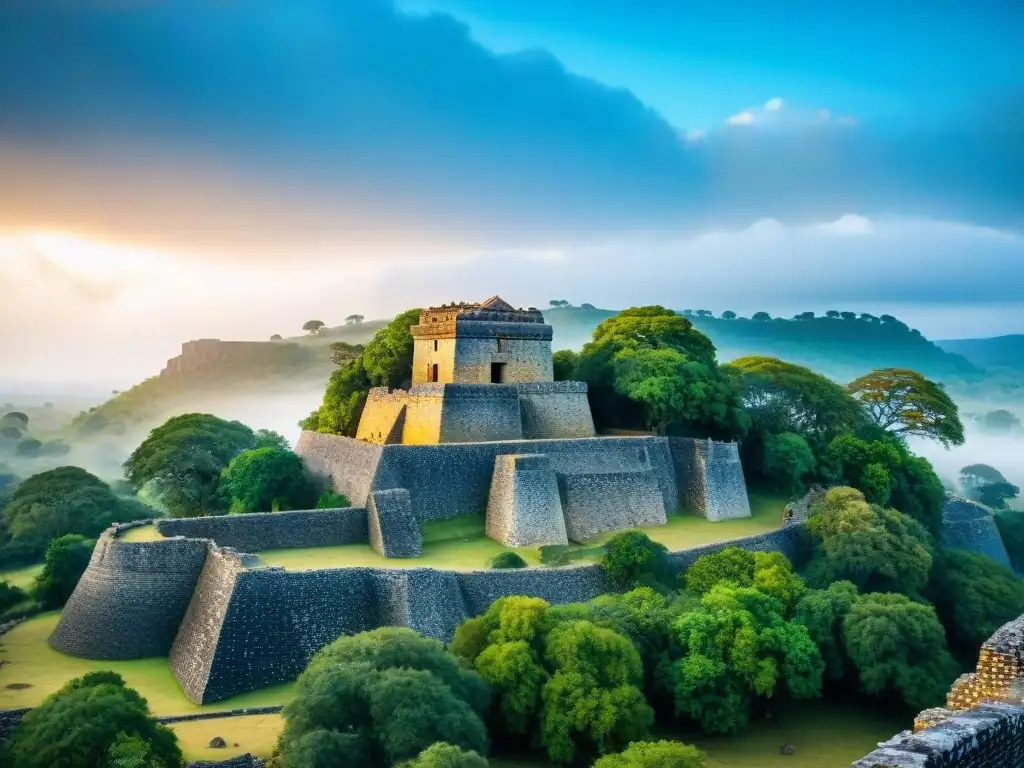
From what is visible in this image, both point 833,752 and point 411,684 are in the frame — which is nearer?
point 411,684

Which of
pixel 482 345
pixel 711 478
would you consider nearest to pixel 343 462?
pixel 482 345

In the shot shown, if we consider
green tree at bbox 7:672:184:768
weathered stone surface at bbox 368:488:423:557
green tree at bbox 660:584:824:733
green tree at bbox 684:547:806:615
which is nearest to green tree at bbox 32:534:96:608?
weathered stone surface at bbox 368:488:423:557

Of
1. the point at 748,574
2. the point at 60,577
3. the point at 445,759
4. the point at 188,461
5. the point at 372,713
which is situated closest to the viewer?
the point at 445,759

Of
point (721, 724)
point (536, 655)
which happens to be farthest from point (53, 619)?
point (721, 724)

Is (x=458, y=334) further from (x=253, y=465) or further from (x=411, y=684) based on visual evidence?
(x=411, y=684)

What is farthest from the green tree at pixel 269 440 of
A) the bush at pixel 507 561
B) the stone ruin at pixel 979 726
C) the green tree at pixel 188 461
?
the stone ruin at pixel 979 726

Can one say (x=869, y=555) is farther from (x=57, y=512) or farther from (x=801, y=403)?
(x=57, y=512)
